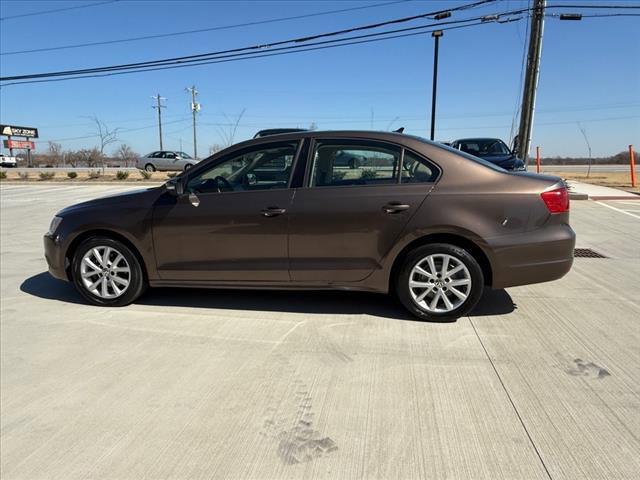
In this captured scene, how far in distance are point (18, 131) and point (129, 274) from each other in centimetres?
9009

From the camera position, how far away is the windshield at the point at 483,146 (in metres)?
14.3

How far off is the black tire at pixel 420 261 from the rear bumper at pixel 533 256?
0.18m

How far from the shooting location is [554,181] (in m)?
4.11

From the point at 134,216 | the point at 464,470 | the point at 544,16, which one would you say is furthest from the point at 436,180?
the point at 544,16

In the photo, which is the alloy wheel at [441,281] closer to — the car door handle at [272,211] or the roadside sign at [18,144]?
the car door handle at [272,211]

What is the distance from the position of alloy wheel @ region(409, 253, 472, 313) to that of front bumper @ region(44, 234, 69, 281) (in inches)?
134

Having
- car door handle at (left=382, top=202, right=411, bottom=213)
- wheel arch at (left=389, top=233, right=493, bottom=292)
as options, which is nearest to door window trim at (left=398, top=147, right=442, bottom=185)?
car door handle at (left=382, top=202, right=411, bottom=213)

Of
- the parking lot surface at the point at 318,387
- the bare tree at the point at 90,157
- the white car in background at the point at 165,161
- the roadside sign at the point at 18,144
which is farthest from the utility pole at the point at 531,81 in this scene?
the roadside sign at the point at 18,144

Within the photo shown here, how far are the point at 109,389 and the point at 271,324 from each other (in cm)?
143

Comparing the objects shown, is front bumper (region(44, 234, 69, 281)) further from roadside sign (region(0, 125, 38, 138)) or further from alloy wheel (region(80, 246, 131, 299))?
roadside sign (region(0, 125, 38, 138))

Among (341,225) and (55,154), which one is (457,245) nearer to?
(341,225)

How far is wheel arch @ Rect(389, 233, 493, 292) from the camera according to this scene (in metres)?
4.05

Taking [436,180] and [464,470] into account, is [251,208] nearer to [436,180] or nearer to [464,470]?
[436,180]

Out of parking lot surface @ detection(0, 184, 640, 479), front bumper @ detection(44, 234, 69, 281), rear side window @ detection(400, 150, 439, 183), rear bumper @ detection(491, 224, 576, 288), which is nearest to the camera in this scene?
parking lot surface @ detection(0, 184, 640, 479)
